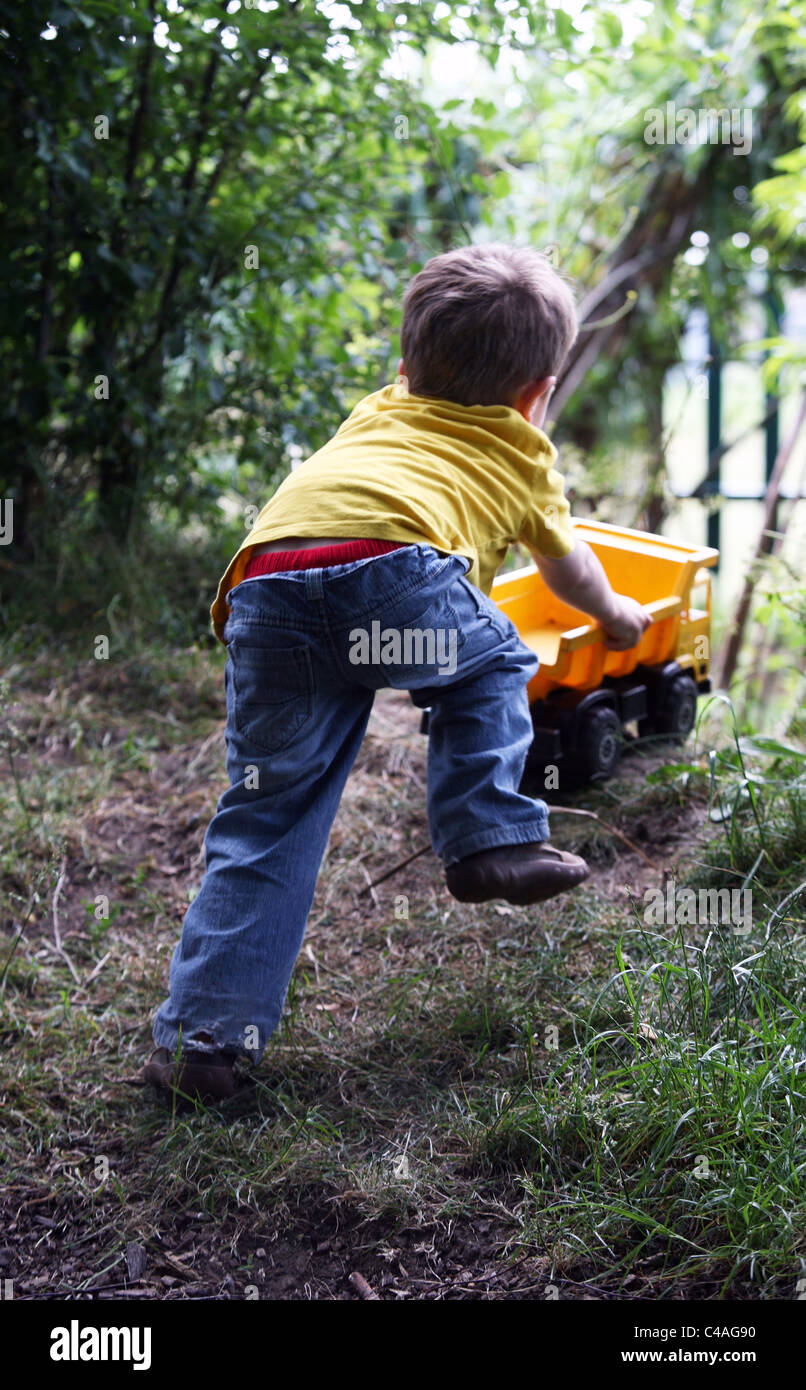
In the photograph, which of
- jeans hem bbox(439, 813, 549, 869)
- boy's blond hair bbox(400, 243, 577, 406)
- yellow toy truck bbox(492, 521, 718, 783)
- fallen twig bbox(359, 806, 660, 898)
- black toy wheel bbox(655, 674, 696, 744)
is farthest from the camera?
black toy wheel bbox(655, 674, 696, 744)

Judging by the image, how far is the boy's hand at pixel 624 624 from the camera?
2303 mm

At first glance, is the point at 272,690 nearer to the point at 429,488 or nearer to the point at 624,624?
the point at 429,488

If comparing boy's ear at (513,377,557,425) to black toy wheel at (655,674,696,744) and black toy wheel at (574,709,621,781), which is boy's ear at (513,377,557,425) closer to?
black toy wheel at (574,709,621,781)

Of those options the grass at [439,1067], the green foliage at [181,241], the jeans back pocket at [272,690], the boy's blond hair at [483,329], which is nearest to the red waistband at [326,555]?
the jeans back pocket at [272,690]

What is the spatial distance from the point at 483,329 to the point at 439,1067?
1194mm

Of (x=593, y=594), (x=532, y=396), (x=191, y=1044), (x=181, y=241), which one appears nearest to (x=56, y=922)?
(x=191, y=1044)

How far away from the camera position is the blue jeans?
1.75 meters

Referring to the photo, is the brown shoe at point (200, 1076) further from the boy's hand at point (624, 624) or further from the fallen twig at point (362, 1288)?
the boy's hand at point (624, 624)

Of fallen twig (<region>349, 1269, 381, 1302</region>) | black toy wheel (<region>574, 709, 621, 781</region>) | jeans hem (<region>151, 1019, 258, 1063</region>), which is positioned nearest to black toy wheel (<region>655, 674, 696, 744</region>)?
black toy wheel (<region>574, 709, 621, 781</region>)

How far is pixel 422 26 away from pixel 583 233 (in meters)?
2.38

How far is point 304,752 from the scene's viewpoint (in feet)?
6.00

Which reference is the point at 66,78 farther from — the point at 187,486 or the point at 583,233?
the point at 583,233

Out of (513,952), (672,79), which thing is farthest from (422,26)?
(513,952)

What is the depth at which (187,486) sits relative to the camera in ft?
12.3
